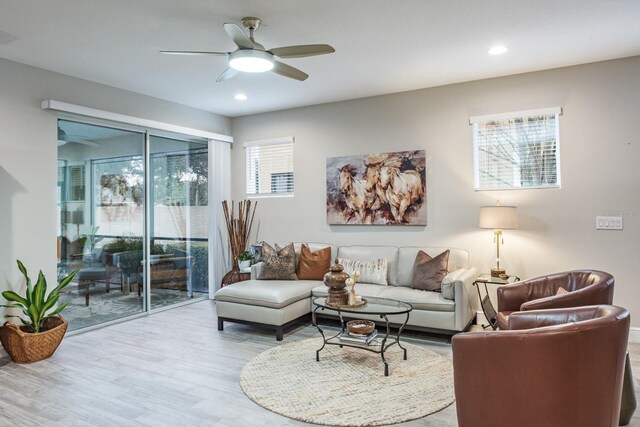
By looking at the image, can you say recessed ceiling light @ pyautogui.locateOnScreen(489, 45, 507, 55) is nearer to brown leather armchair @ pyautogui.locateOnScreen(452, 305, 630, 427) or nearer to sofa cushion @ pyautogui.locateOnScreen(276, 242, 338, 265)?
brown leather armchair @ pyautogui.locateOnScreen(452, 305, 630, 427)

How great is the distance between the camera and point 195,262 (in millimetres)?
5973

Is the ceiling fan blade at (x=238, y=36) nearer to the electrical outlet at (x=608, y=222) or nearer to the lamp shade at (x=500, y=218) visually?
the lamp shade at (x=500, y=218)

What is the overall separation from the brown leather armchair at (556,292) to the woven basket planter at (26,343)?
3.85m

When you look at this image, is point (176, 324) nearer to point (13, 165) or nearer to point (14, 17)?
point (13, 165)

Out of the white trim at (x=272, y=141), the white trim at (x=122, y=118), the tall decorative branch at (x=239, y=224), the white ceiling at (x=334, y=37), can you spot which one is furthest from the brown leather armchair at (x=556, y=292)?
the white trim at (x=122, y=118)

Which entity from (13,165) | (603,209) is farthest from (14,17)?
(603,209)

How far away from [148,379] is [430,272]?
2811 millimetres

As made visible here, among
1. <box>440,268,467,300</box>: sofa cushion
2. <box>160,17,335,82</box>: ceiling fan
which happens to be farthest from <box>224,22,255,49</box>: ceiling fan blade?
<box>440,268,467,300</box>: sofa cushion

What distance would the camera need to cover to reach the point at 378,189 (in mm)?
5219

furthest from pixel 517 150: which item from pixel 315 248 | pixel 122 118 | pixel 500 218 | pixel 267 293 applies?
pixel 122 118

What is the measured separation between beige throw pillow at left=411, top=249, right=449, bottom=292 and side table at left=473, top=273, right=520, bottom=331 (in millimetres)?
346

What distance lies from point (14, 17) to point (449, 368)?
4.27 meters

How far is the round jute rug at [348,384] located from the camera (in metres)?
2.65

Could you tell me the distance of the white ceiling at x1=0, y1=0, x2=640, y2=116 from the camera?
116 inches
